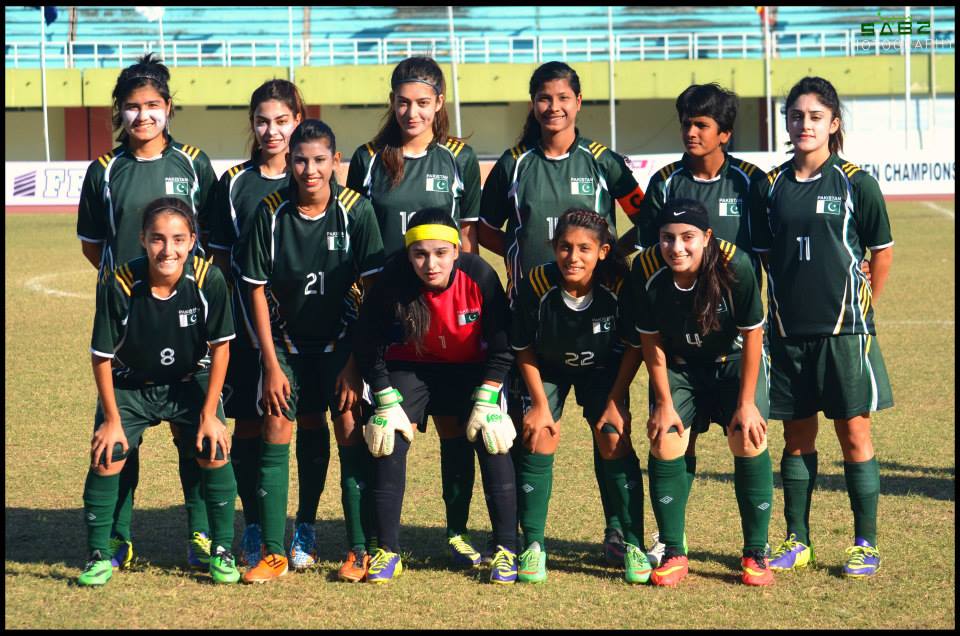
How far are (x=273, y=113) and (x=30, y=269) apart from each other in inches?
494

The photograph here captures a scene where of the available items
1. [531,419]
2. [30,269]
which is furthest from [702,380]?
[30,269]

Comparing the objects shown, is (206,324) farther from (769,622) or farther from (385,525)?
(769,622)

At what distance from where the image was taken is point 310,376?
539 cm

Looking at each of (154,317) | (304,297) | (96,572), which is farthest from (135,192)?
(96,572)

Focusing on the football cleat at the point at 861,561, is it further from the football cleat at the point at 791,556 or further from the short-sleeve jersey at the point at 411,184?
the short-sleeve jersey at the point at 411,184


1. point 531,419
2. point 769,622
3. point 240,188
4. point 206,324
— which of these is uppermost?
point 240,188

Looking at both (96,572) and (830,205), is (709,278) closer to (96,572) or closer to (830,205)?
(830,205)

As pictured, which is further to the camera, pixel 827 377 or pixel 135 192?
pixel 135 192

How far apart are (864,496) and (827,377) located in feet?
1.83

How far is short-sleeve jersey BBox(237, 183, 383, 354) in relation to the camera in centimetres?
518

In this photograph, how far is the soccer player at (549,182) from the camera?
557 cm

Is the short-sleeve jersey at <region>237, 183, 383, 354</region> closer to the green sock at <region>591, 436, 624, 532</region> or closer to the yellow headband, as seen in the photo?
the yellow headband

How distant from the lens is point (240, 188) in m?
5.48

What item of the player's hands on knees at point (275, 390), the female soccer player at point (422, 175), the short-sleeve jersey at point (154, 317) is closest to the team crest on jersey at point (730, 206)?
the female soccer player at point (422, 175)
